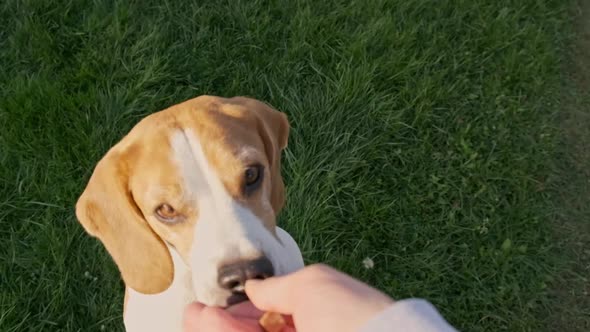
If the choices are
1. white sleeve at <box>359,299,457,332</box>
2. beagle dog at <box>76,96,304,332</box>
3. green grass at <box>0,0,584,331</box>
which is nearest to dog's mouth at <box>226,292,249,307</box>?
beagle dog at <box>76,96,304,332</box>

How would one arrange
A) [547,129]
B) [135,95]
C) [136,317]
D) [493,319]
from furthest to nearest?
[547,129] → [135,95] → [493,319] → [136,317]

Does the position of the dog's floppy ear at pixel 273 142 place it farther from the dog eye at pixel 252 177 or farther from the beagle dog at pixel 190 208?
the dog eye at pixel 252 177

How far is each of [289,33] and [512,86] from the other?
1.74 m

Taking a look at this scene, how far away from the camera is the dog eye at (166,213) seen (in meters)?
2.56

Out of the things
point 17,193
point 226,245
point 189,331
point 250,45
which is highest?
point 226,245

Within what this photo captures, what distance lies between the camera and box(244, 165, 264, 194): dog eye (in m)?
2.62

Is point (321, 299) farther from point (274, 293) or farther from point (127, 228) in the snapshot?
point (127, 228)

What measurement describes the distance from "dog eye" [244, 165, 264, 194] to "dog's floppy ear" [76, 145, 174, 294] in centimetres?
45

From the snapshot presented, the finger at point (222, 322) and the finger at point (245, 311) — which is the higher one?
the finger at point (222, 322)

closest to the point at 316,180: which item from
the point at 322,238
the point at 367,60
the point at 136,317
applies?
the point at 322,238

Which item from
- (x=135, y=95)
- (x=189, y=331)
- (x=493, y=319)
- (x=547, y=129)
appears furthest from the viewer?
(x=547, y=129)

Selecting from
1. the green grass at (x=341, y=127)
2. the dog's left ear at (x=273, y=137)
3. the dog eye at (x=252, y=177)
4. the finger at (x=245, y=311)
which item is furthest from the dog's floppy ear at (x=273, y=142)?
the green grass at (x=341, y=127)

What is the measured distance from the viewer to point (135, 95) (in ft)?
14.8

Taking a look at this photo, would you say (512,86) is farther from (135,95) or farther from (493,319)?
(135,95)
